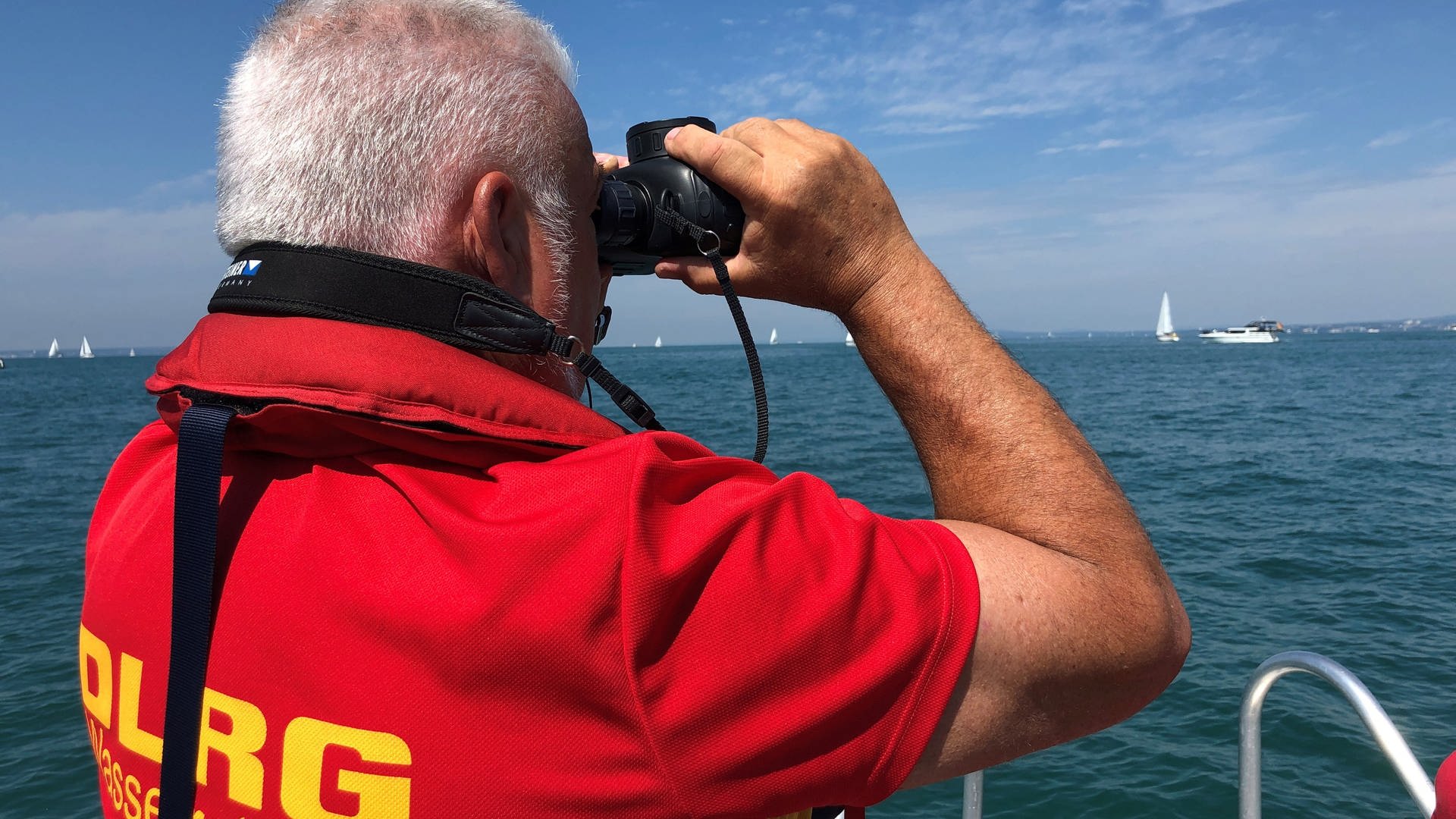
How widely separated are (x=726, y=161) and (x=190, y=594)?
81cm

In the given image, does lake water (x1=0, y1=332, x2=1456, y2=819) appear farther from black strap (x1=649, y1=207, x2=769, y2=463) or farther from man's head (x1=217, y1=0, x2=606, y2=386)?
man's head (x1=217, y1=0, x2=606, y2=386)

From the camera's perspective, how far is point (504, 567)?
84 cm

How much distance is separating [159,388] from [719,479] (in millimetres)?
630

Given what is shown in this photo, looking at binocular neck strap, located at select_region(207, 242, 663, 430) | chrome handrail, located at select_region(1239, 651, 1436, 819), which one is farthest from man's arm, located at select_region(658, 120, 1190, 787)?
chrome handrail, located at select_region(1239, 651, 1436, 819)

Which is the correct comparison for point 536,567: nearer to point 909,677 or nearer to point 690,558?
point 690,558

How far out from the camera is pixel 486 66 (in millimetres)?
1075

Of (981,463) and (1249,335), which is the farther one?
(1249,335)

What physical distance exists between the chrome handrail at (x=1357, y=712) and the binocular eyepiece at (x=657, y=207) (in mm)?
1498

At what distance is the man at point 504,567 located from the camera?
0.85 meters

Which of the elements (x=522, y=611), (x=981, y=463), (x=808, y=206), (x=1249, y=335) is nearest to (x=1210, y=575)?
(x=981, y=463)

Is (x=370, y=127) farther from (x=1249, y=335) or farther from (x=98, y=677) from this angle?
(x=1249, y=335)

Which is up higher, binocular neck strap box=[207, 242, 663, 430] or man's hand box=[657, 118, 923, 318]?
man's hand box=[657, 118, 923, 318]

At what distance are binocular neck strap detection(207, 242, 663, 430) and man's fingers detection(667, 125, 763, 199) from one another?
384 mm

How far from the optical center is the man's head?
40.3 inches
